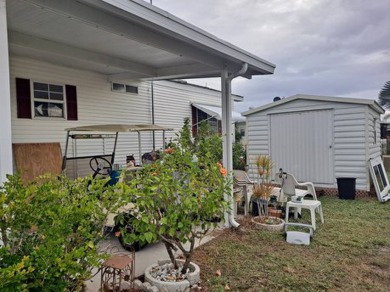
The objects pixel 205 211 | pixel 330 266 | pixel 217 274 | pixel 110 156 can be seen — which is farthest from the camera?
pixel 110 156

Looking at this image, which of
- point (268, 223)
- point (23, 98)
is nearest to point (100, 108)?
point (23, 98)

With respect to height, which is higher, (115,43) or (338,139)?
(115,43)

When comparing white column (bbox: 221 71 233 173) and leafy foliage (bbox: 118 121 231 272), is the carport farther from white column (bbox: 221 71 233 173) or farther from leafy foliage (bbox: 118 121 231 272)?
leafy foliage (bbox: 118 121 231 272)

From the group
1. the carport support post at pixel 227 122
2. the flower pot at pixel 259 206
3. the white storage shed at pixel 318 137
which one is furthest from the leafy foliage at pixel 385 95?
the carport support post at pixel 227 122

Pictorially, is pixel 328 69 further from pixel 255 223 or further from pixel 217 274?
pixel 217 274

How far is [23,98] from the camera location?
604 centimetres

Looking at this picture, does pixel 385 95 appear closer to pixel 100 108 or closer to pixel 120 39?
pixel 100 108

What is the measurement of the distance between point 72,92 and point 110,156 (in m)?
1.80

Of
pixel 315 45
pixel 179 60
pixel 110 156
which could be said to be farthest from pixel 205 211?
pixel 315 45

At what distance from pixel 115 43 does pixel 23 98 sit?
2.56 m

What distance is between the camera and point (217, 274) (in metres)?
3.35

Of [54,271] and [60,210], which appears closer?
[54,271]

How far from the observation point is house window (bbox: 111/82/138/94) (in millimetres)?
8031

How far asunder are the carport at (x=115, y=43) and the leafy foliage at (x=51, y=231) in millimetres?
342
